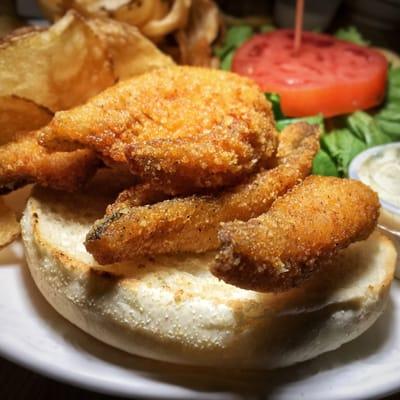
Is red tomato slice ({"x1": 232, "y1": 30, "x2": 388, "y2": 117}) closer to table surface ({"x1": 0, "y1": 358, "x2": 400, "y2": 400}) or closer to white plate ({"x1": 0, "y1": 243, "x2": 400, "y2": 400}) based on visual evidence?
white plate ({"x1": 0, "y1": 243, "x2": 400, "y2": 400})

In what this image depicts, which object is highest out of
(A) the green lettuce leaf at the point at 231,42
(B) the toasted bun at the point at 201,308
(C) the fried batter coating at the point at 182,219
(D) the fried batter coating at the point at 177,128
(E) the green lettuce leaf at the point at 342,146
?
(D) the fried batter coating at the point at 177,128

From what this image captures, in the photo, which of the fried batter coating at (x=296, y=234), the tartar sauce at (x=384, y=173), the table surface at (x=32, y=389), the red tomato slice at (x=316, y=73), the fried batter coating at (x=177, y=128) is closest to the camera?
the fried batter coating at (x=296, y=234)

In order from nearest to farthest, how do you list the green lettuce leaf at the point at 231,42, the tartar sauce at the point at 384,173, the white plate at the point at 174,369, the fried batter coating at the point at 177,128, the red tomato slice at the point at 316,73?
the white plate at the point at 174,369 → the fried batter coating at the point at 177,128 → the tartar sauce at the point at 384,173 → the red tomato slice at the point at 316,73 → the green lettuce leaf at the point at 231,42

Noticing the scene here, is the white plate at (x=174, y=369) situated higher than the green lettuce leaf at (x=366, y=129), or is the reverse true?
the white plate at (x=174, y=369)

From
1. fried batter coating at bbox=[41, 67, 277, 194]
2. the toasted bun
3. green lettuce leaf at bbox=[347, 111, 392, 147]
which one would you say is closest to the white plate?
the toasted bun

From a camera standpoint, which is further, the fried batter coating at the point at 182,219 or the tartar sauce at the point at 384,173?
the tartar sauce at the point at 384,173

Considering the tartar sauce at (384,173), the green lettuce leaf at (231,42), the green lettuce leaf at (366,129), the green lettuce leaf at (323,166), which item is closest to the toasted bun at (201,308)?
the tartar sauce at (384,173)

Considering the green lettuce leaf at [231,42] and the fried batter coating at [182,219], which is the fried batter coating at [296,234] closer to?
the fried batter coating at [182,219]

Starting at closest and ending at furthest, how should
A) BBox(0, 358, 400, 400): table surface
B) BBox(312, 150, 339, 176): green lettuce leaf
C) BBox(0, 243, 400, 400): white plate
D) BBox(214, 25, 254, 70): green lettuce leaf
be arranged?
1. BBox(0, 243, 400, 400): white plate
2. BBox(0, 358, 400, 400): table surface
3. BBox(312, 150, 339, 176): green lettuce leaf
4. BBox(214, 25, 254, 70): green lettuce leaf
